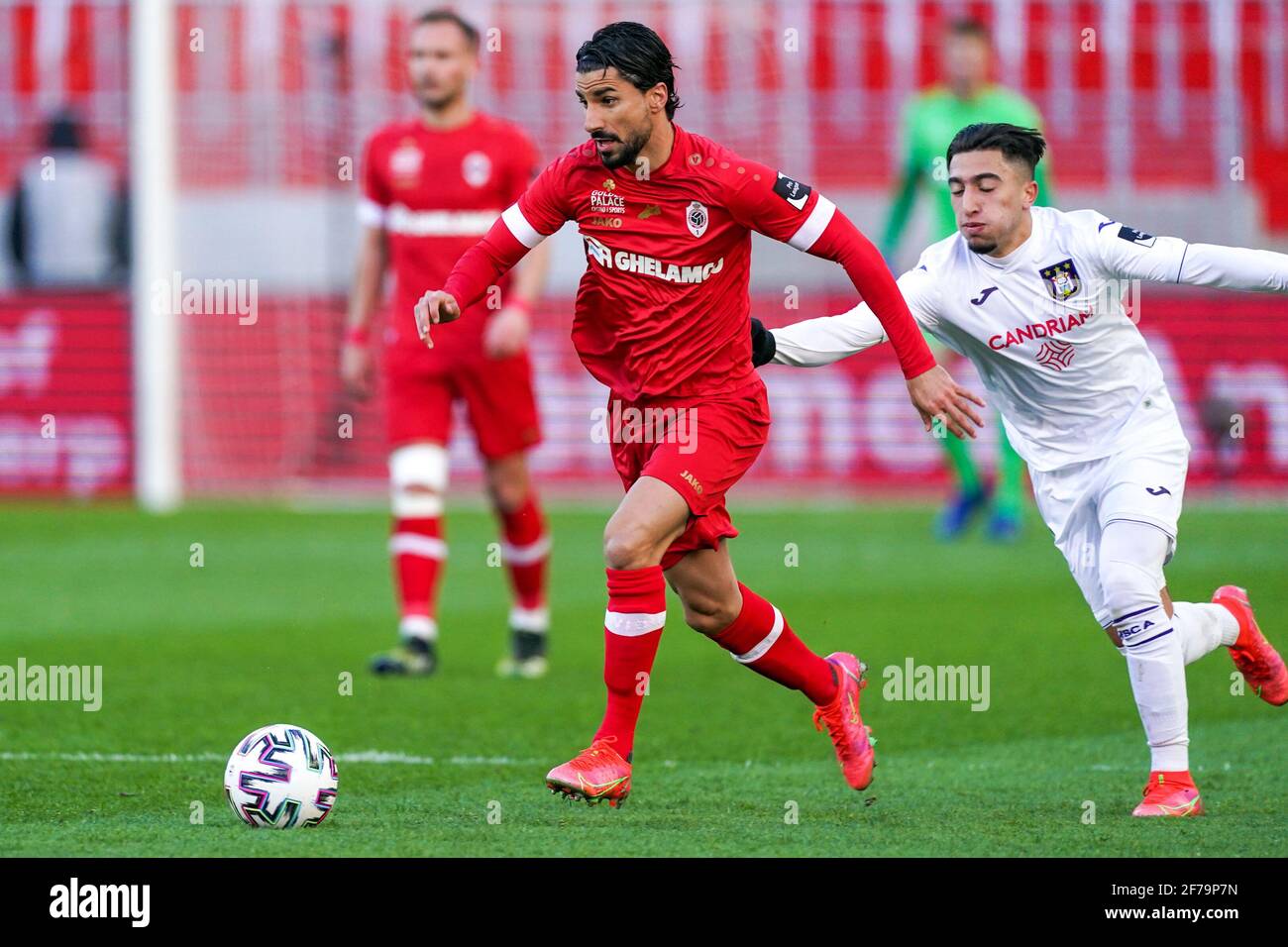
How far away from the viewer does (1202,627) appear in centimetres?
553

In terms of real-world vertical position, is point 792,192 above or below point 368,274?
below

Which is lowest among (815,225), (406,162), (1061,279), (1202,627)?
(1202,627)

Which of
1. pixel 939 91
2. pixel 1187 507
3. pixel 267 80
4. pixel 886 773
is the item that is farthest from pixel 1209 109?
pixel 886 773

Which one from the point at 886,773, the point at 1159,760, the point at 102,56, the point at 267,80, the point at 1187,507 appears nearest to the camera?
the point at 1159,760

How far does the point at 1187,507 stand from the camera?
14.4 m

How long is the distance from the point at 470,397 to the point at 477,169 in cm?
93

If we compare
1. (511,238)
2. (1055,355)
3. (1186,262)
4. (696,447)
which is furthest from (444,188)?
(1186,262)

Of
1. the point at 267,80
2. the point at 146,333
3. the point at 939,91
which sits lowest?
the point at 146,333

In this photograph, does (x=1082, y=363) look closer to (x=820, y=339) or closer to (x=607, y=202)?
(x=820, y=339)

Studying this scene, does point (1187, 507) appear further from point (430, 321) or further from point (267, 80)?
point (430, 321)

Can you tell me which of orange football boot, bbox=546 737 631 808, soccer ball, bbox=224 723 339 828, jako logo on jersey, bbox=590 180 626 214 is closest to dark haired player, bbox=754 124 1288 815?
jako logo on jersey, bbox=590 180 626 214

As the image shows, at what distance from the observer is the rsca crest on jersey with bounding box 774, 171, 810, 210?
5.14m

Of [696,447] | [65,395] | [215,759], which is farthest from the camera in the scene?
[65,395]

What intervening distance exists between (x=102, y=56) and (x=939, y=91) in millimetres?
9199
